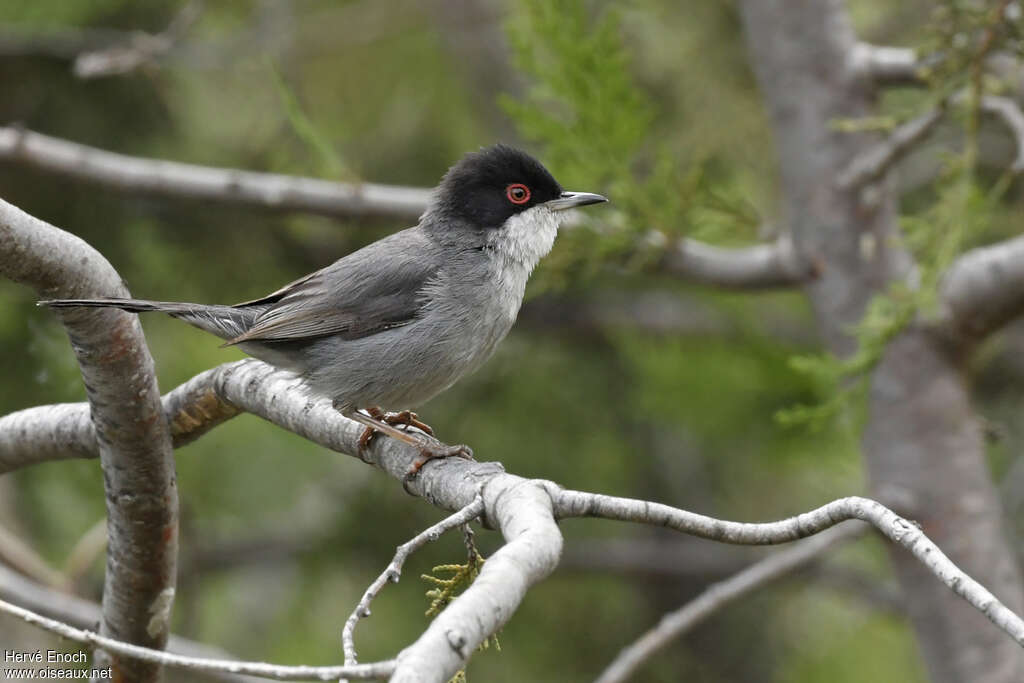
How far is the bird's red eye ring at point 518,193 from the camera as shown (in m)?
4.61

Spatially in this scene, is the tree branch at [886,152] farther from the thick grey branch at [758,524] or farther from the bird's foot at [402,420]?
the thick grey branch at [758,524]

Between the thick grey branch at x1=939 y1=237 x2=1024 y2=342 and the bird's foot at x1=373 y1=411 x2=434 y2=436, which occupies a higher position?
the thick grey branch at x1=939 y1=237 x2=1024 y2=342

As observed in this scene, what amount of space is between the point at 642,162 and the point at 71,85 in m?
3.79

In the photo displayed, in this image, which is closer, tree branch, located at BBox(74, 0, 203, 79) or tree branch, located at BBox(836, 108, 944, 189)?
tree branch, located at BBox(836, 108, 944, 189)

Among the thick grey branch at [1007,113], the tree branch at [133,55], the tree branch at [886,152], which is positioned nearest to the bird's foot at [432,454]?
the tree branch at [886,152]

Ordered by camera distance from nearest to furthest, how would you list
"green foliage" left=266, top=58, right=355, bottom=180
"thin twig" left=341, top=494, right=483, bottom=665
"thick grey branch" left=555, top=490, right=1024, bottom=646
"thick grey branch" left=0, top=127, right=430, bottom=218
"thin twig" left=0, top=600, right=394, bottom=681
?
"thin twig" left=0, top=600, right=394, bottom=681, "thin twig" left=341, top=494, right=483, bottom=665, "thick grey branch" left=555, top=490, right=1024, bottom=646, "green foliage" left=266, top=58, right=355, bottom=180, "thick grey branch" left=0, top=127, right=430, bottom=218

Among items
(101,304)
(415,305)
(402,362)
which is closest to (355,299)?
(415,305)

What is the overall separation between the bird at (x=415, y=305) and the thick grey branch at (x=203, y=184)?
0.59m

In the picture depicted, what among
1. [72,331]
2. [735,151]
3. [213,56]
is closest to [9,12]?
[213,56]

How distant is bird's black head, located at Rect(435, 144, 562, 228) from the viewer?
459 centimetres

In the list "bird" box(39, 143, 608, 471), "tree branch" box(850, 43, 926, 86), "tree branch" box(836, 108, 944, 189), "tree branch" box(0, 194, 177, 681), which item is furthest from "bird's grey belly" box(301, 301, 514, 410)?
"tree branch" box(850, 43, 926, 86)

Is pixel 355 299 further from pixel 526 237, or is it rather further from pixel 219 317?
pixel 526 237

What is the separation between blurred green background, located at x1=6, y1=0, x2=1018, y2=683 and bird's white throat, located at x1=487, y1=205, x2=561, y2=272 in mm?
563

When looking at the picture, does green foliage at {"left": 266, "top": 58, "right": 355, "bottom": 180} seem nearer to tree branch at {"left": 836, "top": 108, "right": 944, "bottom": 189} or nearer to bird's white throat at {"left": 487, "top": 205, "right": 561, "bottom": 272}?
bird's white throat at {"left": 487, "top": 205, "right": 561, "bottom": 272}
